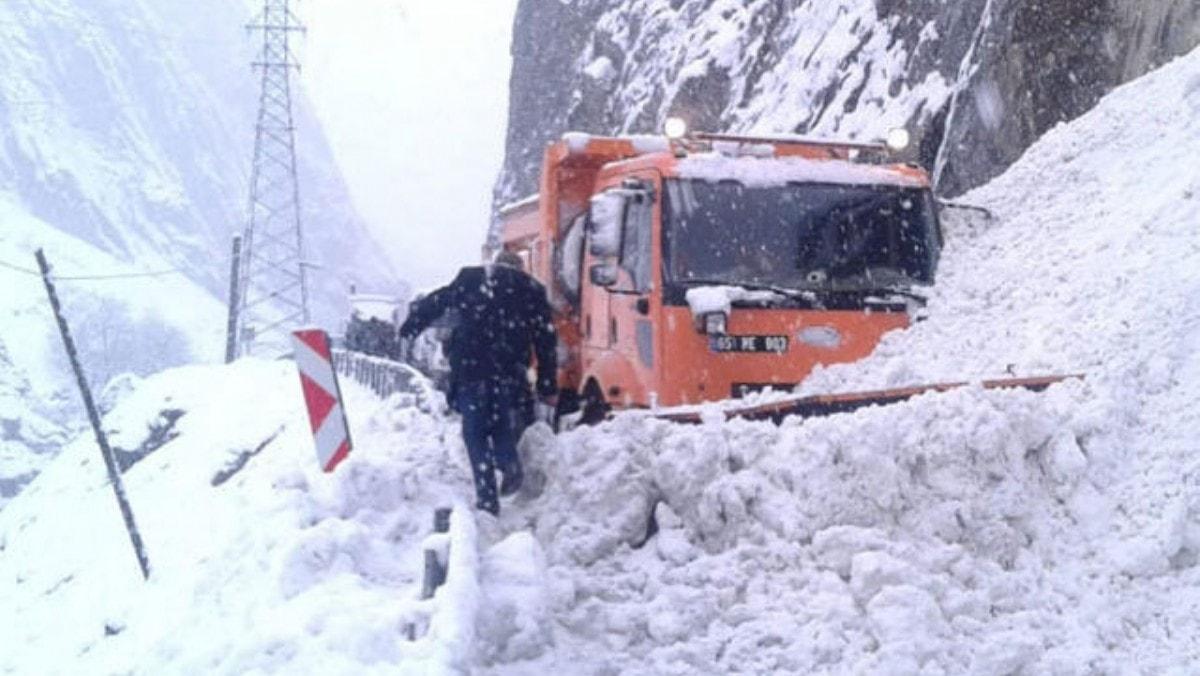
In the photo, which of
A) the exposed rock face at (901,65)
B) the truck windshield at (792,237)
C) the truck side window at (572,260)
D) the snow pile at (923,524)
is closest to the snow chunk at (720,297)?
the truck windshield at (792,237)

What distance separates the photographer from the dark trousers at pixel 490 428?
670cm

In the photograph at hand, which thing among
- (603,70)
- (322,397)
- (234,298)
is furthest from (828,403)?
(234,298)

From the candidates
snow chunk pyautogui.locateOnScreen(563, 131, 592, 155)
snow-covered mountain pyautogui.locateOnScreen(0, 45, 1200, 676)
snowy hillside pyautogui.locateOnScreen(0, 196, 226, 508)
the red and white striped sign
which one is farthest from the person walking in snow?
snowy hillside pyautogui.locateOnScreen(0, 196, 226, 508)

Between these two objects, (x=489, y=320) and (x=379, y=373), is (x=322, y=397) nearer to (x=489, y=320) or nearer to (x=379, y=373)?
(x=489, y=320)

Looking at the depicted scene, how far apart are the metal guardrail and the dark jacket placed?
18.8 feet

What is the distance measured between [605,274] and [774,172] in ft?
4.54

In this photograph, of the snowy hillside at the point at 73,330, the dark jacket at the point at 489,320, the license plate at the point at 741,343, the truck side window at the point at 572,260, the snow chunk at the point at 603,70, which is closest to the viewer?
the dark jacket at the point at 489,320

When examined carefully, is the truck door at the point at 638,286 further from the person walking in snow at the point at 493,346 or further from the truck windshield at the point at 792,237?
the person walking in snow at the point at 493,346

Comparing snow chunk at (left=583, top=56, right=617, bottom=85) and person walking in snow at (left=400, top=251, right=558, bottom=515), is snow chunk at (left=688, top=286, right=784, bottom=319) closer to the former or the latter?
person walking in snow at (left=400, top=251, right=558, bottom=515)

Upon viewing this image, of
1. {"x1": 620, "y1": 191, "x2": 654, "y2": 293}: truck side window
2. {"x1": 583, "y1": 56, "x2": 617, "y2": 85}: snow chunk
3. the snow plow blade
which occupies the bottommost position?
the snow plow blade

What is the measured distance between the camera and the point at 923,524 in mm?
5078

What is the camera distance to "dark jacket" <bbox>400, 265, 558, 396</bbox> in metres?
7.14

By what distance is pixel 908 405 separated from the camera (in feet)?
18.0

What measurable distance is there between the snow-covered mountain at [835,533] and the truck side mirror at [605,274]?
66.3 inches
